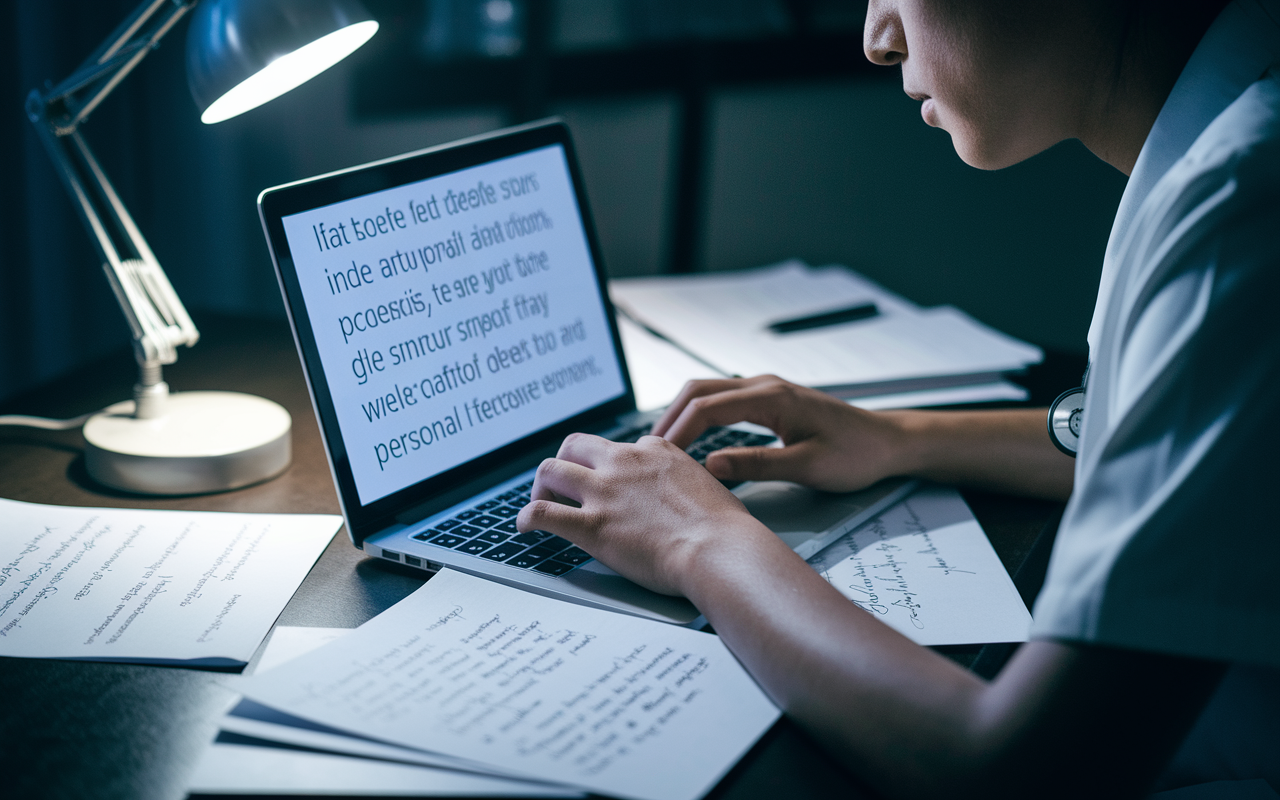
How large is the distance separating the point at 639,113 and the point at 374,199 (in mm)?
1443

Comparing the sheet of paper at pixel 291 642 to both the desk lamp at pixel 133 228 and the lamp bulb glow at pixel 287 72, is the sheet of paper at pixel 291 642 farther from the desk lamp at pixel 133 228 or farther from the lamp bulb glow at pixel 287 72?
the lamp bulb glow at pixel 287 72

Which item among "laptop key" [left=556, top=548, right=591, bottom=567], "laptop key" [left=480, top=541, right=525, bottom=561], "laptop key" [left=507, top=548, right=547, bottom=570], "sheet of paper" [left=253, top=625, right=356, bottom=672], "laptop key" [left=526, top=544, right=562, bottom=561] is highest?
"sheet of paper" [left=253, top=625, right=356, bottom=672]

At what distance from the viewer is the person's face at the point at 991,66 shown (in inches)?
23.7

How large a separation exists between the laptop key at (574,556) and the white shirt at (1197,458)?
0.30m

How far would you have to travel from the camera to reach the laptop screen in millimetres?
683

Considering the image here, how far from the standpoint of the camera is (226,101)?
29.0 inches

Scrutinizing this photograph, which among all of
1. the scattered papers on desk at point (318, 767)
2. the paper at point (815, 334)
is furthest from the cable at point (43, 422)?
the paper at point (815, 334)

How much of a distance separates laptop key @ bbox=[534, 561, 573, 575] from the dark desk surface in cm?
9

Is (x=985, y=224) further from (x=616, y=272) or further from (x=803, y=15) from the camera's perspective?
(x=616, y=272)

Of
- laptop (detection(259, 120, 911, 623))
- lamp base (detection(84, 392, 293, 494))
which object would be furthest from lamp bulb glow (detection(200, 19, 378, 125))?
lamp base (detection(84, 392, 293, 494))

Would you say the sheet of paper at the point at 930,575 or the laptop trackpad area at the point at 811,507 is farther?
the laptop trackpad area at the point at 811,507

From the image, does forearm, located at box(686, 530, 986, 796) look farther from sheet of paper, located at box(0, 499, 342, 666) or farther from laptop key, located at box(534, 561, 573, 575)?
sheet of paper, located at box(0, 499, 342, 666)

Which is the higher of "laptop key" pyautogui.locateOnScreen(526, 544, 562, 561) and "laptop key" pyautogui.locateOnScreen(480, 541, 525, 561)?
"laptop key" pyautogui.locateOnScreen(480, 541, 525, 561)

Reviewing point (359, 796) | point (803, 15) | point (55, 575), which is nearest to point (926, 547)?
point (359, 796)
